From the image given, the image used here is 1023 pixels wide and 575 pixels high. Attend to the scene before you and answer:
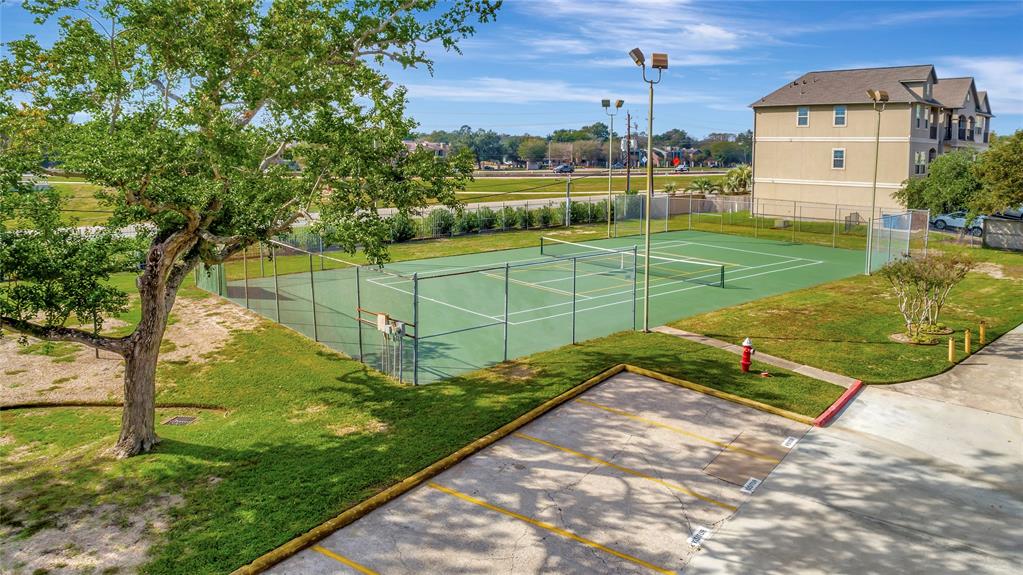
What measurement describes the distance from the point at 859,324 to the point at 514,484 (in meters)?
16.3

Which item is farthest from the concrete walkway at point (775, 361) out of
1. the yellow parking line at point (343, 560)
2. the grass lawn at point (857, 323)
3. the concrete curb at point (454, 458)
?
the yellow parking line at point (343, 560)

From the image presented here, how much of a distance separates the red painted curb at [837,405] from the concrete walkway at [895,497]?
0.21 meters

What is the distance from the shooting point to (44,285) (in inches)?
520

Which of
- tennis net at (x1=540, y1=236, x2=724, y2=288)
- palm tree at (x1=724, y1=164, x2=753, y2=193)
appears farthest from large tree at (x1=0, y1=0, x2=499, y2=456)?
palm tree at (x1=724, y1=164, x2=753, y2=193)

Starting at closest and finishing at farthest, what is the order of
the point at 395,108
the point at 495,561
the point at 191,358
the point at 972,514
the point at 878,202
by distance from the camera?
the point at 495,561, the point at 972,514, the point at 395,108, the point at 191,358, the point at 878,202

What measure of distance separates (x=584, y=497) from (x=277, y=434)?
6.78 metres

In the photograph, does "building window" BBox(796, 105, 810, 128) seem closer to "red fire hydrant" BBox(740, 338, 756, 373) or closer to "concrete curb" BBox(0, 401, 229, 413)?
"red fire hydrant" BBox(740, 338, 756, 373)

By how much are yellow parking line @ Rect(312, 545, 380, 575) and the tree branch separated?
6245 millimetres

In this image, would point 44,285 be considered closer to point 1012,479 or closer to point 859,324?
point 1012,479

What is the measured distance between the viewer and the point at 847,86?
2133 inches

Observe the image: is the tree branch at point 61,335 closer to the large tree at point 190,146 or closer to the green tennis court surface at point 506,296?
the large tree at point 190,146

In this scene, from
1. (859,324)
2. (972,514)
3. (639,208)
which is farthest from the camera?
(639,208)

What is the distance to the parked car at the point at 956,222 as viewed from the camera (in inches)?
1752

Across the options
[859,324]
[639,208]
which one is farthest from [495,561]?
[639,208]
